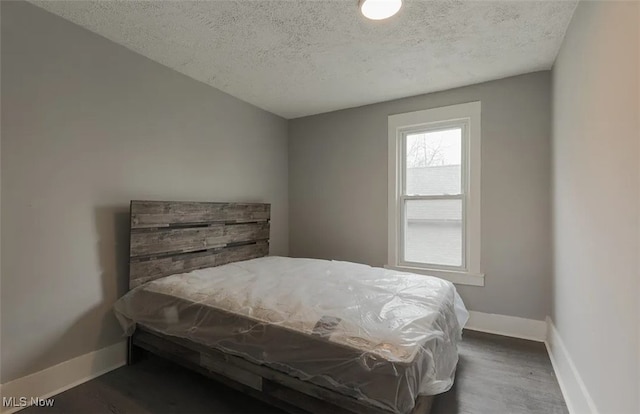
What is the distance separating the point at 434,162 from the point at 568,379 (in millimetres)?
2175

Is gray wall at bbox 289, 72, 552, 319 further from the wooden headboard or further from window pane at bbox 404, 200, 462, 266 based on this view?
the wooden headboard

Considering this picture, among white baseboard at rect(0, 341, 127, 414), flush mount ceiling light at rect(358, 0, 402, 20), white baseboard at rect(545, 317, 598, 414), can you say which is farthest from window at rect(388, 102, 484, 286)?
white baseboard at rect(0, 341, 127, 414)

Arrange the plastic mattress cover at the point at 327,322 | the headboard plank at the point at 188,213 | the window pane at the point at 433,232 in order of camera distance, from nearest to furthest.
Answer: the plastic mattress cover at the point at 327,322 → the headboard plank at the point at 188,213 → the window pane at the point at 433,232

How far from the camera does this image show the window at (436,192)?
10.1ft

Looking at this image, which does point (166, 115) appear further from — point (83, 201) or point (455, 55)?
point (455, 55)

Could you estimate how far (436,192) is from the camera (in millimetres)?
3322

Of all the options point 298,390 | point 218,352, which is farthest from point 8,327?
point 298,390

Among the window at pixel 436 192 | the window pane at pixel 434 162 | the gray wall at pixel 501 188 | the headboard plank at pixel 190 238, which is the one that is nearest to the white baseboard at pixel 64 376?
the headboard plank at pixel 190 238

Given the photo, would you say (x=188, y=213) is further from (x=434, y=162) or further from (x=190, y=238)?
(x=434, y=162)

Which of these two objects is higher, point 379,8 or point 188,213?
point 379,8

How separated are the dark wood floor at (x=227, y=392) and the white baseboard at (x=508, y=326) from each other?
36cm

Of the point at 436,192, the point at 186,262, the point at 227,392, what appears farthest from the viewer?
the point at 436,192

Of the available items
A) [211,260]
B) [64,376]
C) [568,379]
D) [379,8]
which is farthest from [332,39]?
[64,376]

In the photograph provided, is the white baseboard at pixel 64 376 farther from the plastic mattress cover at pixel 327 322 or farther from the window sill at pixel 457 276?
the window sill at pixel 457 276
